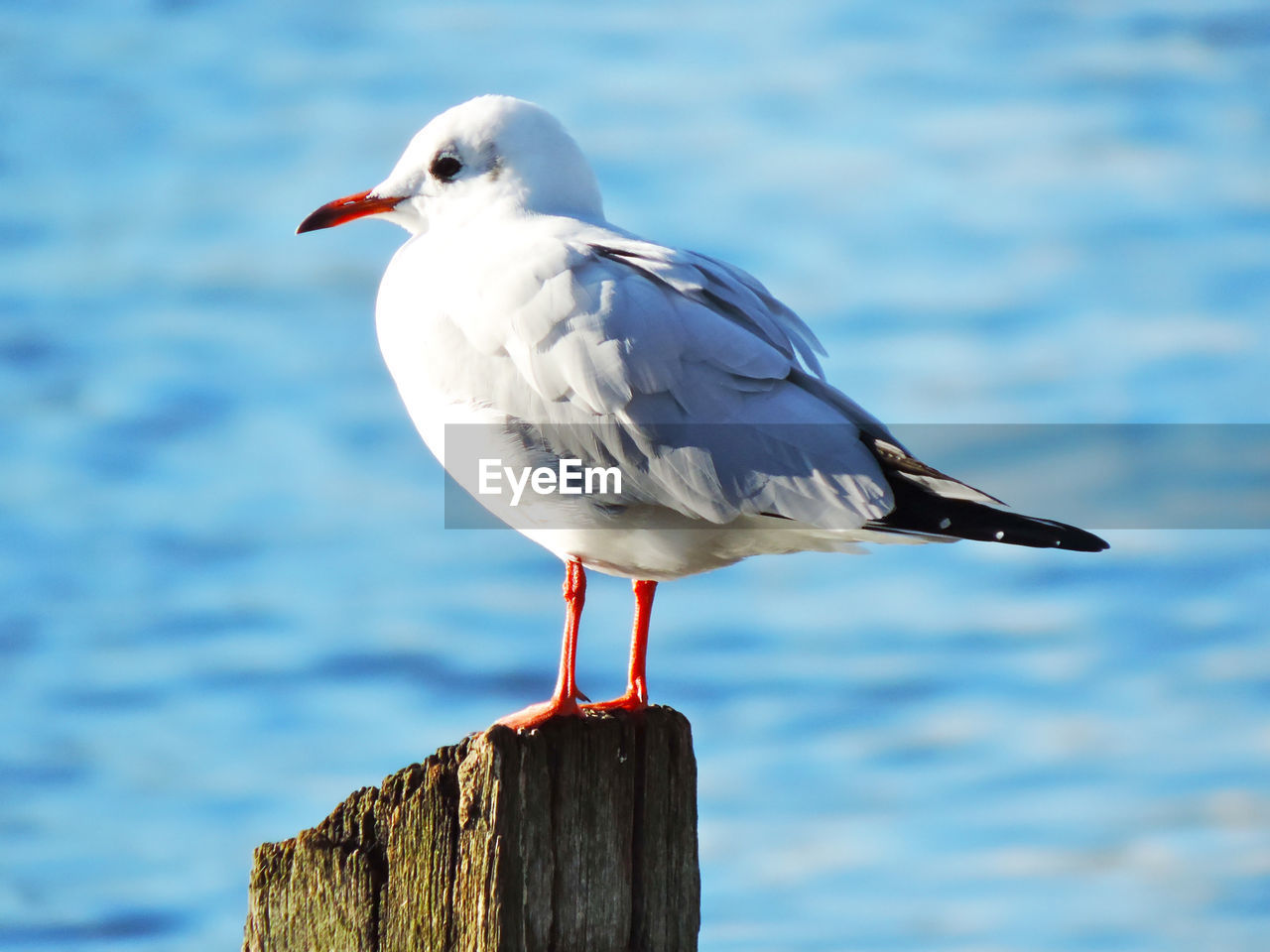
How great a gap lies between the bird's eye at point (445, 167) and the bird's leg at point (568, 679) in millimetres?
1117

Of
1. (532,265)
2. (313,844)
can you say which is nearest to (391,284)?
(532,265)

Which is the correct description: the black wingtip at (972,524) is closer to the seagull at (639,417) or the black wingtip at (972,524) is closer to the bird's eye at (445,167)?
the seagull at (639,417)

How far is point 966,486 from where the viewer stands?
3445 millimetres

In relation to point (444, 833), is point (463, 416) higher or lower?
higher

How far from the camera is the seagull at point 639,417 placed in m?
3.60

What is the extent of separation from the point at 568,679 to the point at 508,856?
85 centimetres

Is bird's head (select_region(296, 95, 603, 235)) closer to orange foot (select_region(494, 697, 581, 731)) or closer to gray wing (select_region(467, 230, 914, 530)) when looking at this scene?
gray wing (select_region(467, 230, 914, 530))

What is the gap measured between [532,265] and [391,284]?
60cm

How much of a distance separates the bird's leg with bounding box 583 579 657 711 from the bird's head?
3.22 feet

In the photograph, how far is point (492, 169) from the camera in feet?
14.4

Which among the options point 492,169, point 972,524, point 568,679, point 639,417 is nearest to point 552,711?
point 568,679

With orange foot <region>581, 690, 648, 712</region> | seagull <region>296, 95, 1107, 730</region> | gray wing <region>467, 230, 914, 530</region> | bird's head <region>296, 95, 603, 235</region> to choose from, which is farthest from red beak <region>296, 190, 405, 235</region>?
orange foot <region>581, 690, 648, 712</region>

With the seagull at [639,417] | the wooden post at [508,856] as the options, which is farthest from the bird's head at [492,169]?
the wooden post at [508,856]

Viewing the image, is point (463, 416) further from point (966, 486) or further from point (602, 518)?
point (966, 486)
